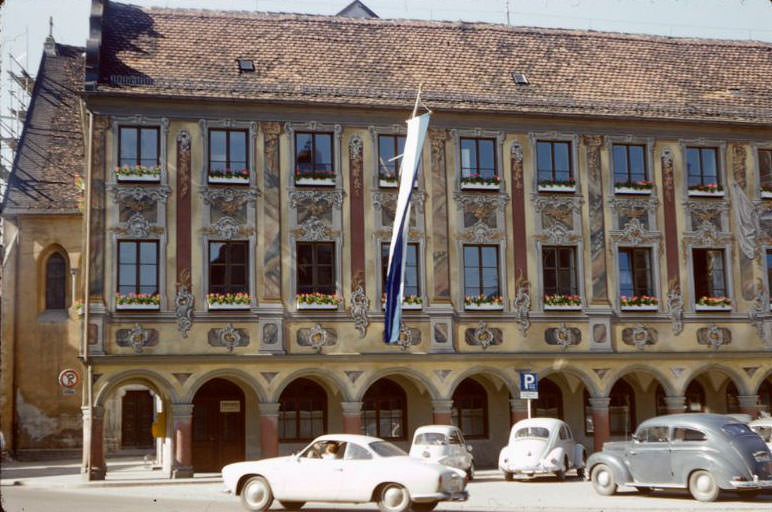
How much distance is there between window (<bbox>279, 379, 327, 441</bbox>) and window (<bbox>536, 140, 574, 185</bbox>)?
32.9 ft

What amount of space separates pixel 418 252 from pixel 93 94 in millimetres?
10756

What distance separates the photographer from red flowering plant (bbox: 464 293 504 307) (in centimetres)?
3189

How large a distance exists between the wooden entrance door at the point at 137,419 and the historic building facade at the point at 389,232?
14542mm

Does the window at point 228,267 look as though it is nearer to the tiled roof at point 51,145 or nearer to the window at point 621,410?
the window at point 621,410

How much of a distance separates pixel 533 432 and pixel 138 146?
1421 cm

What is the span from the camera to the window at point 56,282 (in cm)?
4516

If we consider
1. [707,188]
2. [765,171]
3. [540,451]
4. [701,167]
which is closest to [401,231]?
[540,451]

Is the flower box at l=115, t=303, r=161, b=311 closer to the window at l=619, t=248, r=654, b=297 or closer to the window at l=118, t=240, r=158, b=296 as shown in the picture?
the window at l=118, t=240, r=158, b=296

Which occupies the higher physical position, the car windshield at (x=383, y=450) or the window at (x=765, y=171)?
the window at (x=765, y=171)

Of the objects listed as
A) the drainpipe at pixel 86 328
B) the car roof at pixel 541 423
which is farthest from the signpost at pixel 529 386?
the drainpipe at pixel 86 328

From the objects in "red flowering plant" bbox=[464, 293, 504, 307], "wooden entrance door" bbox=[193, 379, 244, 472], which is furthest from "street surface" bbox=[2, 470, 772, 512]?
"red flowering plant" bbox=[464, 293, 504, 307]

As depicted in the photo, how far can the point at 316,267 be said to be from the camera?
31359 mm

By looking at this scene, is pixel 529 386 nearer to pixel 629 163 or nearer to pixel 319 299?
pixel 319 299

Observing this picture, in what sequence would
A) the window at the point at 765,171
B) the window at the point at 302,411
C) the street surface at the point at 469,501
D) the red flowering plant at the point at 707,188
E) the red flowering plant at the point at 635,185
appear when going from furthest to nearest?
the window at the point at 765,171 → the red flowering plant at the point at 707,188 → the red flowering plant at the point at 635,185 → the window at the point at 302,411 → the street surface at the point at 469,501
